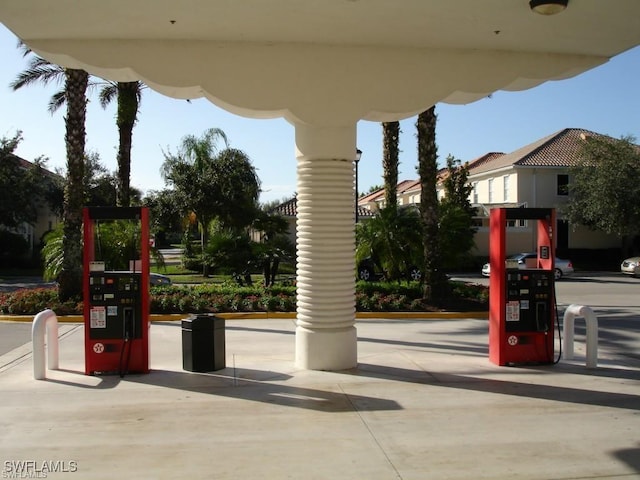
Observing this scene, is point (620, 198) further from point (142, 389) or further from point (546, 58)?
point (142, 389)

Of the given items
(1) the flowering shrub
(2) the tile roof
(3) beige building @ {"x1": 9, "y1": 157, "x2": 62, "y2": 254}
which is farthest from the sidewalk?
(3) beige building @ {"x1": 9, "y1": 157, "x2": 62, "y2": 254}

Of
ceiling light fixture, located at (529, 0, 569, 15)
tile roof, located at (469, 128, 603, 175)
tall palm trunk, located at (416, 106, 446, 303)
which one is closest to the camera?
ceiling light fixture, located at (529, 0, 569, 15)

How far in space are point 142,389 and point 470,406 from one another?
12.7ft

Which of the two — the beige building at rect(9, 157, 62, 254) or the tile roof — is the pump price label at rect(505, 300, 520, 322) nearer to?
the tile roof

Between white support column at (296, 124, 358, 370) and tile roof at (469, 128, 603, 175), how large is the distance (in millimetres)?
32642

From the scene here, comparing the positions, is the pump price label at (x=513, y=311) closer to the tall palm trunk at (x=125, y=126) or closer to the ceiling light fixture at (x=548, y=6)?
the ceiling light fixture at (x=548, y=6)

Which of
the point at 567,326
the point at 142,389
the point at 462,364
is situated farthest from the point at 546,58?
the point at 142,389

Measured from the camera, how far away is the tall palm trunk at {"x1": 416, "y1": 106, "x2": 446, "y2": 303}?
14742 mm

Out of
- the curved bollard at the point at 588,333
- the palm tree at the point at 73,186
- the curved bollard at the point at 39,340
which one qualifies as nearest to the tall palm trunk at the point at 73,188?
the palm tree at the point at 73,186

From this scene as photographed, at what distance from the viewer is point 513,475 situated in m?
4.52

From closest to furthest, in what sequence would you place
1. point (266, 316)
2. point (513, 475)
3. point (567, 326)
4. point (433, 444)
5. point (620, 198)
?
point (513, 475) → point (433, 444) → point (567, 326) → point (266, 316) → point (620, 198)

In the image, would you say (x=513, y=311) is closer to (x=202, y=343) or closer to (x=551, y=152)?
(x=202, y=343)

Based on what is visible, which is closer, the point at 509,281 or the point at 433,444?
the point at 433,444

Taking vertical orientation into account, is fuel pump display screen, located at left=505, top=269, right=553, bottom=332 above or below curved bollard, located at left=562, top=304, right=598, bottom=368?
above
